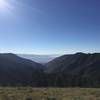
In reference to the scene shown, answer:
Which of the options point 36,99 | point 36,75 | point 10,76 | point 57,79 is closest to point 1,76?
point 10,76

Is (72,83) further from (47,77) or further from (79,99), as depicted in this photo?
(79,99)

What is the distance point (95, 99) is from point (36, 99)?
431 cm

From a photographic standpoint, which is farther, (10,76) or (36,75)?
(10,76)

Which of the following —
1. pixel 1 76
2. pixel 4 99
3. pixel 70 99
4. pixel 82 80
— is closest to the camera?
pixel 4 99

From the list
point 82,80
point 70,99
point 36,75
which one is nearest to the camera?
point 70,99

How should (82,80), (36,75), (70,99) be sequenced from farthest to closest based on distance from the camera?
(36,75) < (82,80) < (70,99)

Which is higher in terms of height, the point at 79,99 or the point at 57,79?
the point at 79,99

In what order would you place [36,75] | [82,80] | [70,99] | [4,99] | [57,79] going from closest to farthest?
[4,99]
[70,99]
[57,79]
[82,80]
[36,75]

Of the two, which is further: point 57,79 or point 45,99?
point 57,79

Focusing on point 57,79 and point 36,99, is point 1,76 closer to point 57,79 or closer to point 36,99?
point 57,79

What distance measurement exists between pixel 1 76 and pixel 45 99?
18094 centimetres

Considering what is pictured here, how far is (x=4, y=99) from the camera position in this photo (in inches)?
578

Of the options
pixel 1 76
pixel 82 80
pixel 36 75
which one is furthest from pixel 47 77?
pixel 1 76

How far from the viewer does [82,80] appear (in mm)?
123188
